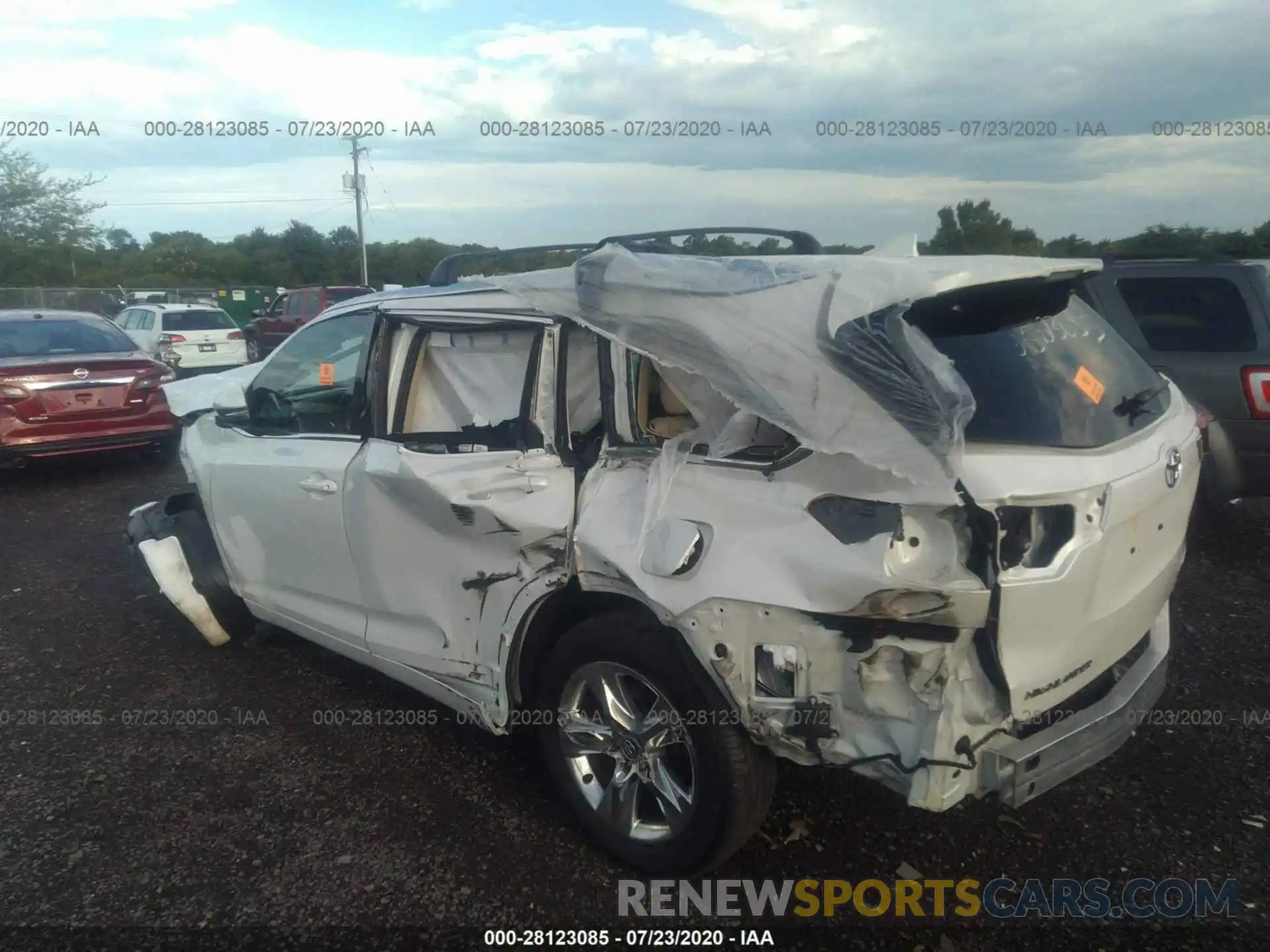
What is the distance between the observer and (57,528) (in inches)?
273

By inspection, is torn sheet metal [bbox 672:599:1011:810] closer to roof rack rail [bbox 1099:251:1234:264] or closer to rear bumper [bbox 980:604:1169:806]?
rear bumper [bbox 980:604:1169:806]

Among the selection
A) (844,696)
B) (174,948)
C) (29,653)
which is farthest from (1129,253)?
(29,653)

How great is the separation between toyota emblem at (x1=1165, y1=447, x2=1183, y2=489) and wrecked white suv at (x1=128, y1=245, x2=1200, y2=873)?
1 centimetres

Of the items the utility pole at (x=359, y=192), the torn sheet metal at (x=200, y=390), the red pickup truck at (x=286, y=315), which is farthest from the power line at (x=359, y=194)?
the torn sheet metal at (x=200, y=390)

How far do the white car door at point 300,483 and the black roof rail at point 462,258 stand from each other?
0.32m

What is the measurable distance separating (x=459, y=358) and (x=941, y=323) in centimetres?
178

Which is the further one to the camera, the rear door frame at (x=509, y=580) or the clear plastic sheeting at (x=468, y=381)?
the clear plastic sheeting at (x=468, y=381)

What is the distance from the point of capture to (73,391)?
8039 mm

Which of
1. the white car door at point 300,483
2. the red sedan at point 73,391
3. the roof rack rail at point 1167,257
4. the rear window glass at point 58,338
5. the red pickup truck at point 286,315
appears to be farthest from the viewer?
the red pickup truck at point 286,315

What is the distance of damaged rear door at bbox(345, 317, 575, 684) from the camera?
115 inches

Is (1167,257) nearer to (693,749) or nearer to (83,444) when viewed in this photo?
(693,749)

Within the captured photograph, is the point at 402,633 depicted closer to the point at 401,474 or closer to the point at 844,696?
the point at 401,474

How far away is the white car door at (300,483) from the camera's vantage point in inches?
142

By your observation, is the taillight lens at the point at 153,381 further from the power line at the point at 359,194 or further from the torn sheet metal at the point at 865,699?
the power line at the point at 359,194
